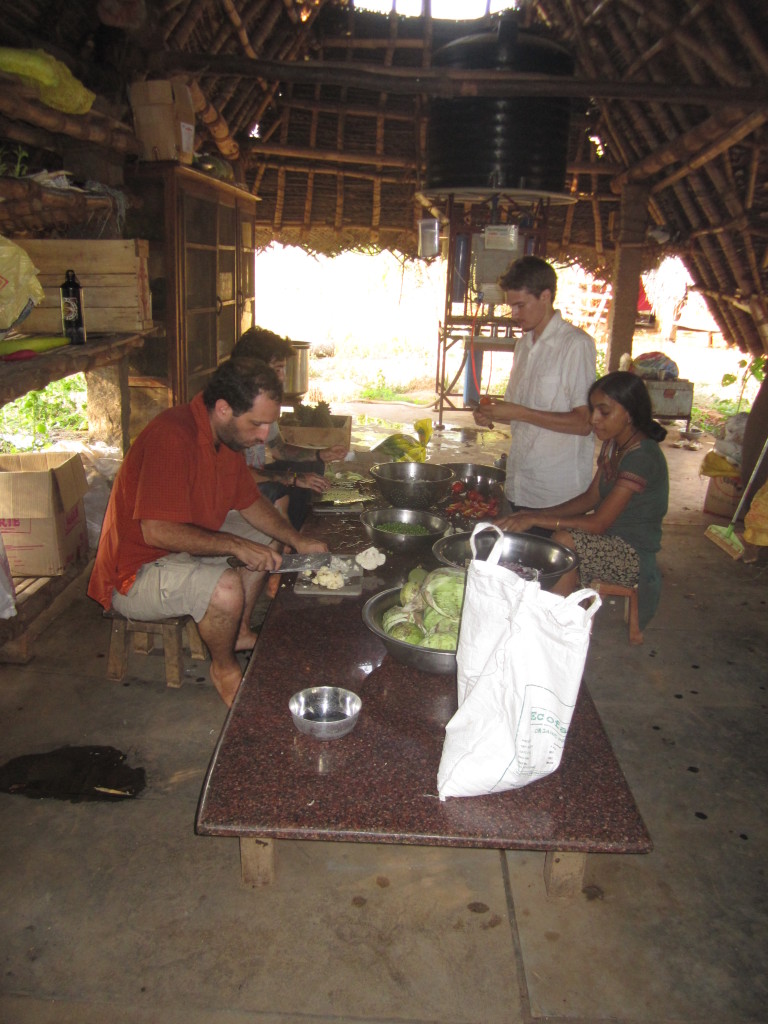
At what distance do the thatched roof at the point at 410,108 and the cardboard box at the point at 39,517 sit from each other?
1.81 m

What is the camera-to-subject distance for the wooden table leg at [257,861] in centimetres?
199

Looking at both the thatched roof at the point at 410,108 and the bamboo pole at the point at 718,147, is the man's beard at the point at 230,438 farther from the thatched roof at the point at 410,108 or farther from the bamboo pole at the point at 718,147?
the bamboo pole at the point at 718,147

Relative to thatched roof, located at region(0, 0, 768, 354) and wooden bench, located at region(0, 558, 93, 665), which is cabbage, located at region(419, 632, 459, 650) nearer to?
wooden bench, located at region(0, 558, 93, 665)

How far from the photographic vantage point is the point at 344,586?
2.82 m

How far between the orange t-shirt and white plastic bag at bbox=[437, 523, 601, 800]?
5.17ft

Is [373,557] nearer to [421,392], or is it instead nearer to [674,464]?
[674,464]

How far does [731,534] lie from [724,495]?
2.44 ft

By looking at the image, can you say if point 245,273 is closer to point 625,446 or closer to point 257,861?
point 625,446

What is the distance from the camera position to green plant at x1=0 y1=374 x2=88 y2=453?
5664 millimetres

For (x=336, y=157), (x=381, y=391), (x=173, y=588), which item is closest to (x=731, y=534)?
(x=173, y=588)

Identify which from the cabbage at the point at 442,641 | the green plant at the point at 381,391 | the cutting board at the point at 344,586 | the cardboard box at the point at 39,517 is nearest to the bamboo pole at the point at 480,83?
the cardboard box at the point at 39,517

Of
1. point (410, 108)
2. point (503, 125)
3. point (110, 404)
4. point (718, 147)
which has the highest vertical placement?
point (410, 108)

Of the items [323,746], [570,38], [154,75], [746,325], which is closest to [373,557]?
[323,746]

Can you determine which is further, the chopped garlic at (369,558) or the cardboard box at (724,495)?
the cardboard box at (724,495)
